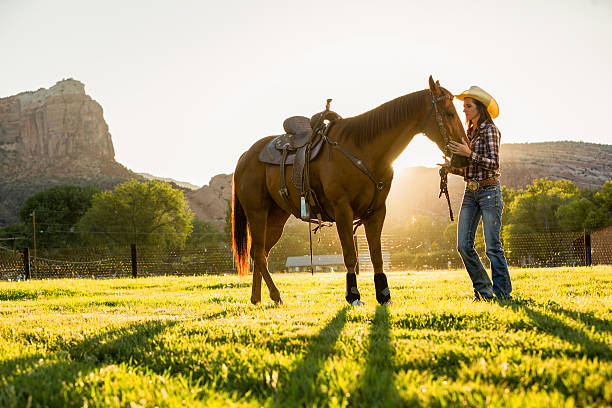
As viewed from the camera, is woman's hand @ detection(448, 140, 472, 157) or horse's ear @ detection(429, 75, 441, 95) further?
horse's ear @ detection(429, 75, 441, 95)

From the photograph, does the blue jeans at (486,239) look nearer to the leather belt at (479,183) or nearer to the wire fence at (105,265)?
the leather belt at (479,183)

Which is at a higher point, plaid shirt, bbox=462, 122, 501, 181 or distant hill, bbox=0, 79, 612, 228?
distant hill, bbox=0, 79, 612, 228

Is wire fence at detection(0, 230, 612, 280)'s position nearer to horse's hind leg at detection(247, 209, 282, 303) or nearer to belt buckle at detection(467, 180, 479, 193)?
horse's hind leg at detection(247, 209, 282, 303)

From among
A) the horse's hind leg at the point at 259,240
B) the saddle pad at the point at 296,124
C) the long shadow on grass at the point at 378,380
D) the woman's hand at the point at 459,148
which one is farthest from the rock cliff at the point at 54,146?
the long shadow on grass at the point at 378,380

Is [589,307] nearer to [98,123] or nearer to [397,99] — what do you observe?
[397,99]

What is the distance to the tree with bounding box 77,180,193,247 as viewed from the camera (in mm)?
55938

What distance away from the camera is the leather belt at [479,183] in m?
5.64

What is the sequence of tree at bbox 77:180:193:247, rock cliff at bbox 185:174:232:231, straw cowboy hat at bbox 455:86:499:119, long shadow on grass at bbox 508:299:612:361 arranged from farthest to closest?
rock cliff at bbox 185:174:232:231 → tree at bbox 77:180:193:247 → straw cowboy hat at bbox 455:86:499:119 → long shadow on grass at bbox 508:299:612:361

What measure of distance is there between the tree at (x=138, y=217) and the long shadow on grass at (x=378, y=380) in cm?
5516

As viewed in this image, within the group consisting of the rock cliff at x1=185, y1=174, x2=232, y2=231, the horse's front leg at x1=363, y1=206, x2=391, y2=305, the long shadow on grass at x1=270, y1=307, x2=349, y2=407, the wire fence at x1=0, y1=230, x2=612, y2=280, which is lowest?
the wire fence at x1=0, y1=230, x2=612, y2=280

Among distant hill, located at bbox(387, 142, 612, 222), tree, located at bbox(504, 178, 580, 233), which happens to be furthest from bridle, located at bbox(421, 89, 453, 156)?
distant hill, located at bbox(387, 142, 612, 222)

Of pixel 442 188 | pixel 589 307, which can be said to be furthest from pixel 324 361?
pixel 442 188

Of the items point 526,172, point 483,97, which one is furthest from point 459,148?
point 526,172

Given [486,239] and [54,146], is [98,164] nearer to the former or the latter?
[54,146]
